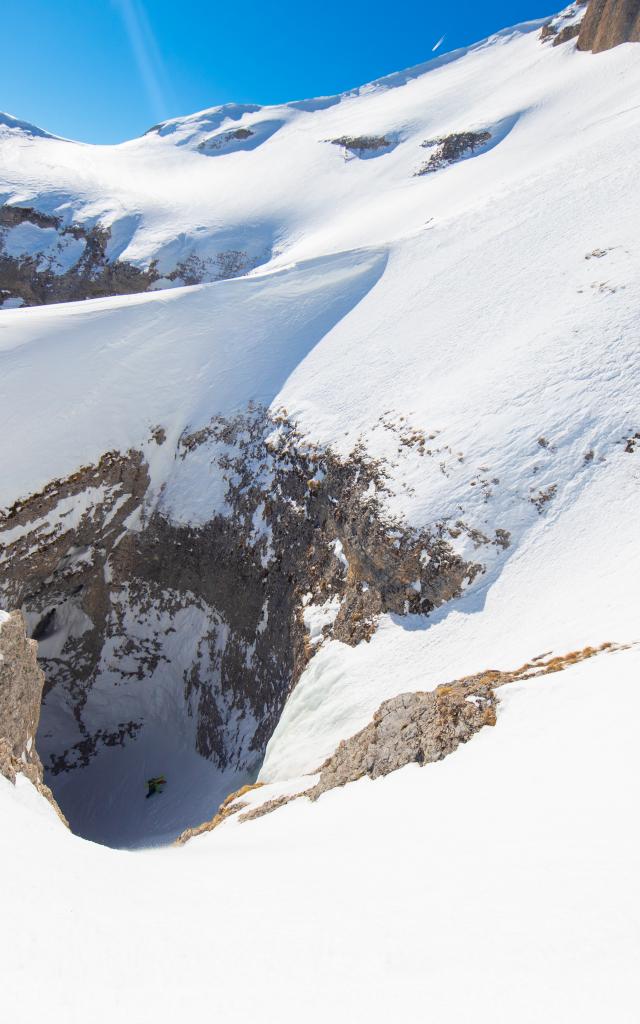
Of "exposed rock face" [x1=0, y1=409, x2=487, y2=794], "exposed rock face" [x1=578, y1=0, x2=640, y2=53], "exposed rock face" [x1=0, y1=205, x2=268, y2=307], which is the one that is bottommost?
"exposed rock face" [x1=0, y1=409, x2=487, y2=794]

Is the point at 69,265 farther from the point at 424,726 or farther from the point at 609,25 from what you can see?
the point at 424,726

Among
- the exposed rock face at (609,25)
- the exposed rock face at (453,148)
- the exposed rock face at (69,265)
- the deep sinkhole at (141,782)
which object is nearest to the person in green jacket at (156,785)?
the deep sinkhole at (141,782)

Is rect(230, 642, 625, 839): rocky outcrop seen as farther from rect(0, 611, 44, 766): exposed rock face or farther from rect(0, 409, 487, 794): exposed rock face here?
rect(0, 611, 44, 766): exposed rock face

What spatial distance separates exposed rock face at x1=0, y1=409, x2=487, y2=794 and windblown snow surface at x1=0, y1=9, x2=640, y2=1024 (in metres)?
0.86

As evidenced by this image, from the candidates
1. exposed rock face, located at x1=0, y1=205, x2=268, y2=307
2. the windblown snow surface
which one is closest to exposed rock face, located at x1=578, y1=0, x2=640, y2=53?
the windblown snow surface

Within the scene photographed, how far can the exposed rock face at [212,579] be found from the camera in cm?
1533

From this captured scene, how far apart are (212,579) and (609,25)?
51.0 meters

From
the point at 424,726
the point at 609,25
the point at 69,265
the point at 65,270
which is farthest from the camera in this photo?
the point at 69,265

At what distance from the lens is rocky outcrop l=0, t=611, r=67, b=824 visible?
34.8 ft

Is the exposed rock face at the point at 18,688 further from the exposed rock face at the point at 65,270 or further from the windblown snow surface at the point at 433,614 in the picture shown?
the exposed rock face at the point at 65,270

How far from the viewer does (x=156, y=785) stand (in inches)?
765

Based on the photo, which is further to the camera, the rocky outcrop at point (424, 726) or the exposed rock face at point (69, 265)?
the exposed rock face at point (69, 265)

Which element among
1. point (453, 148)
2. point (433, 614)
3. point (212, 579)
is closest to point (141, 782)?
point (212, 579)

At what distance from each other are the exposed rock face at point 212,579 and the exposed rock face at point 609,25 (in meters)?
43.4
